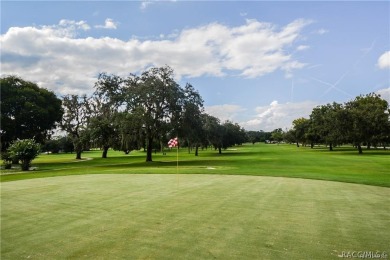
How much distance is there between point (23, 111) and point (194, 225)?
45.9 m

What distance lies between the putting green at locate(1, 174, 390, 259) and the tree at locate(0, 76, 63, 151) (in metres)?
39.0

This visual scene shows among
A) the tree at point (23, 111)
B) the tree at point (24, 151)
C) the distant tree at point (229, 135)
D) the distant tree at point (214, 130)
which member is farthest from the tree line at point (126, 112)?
the distant tree at point (229, 135)

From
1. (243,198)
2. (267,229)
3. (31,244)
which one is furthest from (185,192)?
(31,244)

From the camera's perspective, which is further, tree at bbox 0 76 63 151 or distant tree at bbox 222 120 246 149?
distant tree at bbox 222 120 246 149

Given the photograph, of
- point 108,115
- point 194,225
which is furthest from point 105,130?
point 194,225

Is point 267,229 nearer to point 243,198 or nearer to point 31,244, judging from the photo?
point 243,198

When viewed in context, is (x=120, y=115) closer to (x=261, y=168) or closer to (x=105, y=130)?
(x=105, y=130)

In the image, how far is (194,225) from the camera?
22.9ft

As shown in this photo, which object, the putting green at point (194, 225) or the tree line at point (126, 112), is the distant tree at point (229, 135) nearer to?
the tree line at point (126, 112)

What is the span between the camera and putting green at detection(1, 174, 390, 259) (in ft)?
18.0

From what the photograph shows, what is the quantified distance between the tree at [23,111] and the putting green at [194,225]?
39.0 m

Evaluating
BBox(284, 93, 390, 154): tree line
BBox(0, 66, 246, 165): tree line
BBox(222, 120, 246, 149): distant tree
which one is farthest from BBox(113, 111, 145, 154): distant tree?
BBox(284, 93, 390, 154): tree line

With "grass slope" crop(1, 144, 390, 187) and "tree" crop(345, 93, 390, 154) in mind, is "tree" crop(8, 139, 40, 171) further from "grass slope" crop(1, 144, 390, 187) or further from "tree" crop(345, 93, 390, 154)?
"tree" crop(345, 93, 390, 154)

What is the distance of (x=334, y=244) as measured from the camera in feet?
18.8
